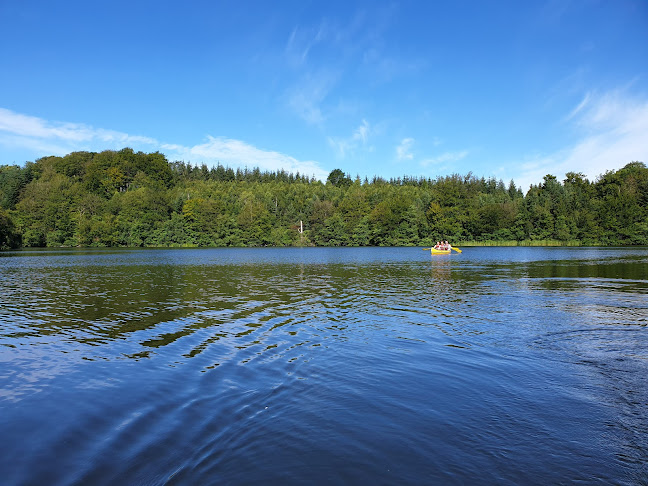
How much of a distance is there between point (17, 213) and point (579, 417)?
136260 mm

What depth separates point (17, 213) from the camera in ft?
367

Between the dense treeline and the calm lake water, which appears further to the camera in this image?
the dense treeline

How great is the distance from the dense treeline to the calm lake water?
344 ft

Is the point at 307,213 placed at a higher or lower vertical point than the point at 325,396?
higher

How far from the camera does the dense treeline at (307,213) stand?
112688 millimetres

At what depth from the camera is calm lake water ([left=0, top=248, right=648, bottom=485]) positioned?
5.76 metres

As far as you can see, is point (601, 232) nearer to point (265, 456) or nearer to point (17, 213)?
point (265, 456)

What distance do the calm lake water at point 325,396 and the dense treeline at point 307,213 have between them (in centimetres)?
10492

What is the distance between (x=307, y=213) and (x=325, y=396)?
133 metres

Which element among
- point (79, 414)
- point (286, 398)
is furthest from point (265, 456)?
point (79, 414)

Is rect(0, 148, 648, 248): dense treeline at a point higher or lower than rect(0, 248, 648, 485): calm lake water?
higher

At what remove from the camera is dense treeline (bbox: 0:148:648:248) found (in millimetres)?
112688

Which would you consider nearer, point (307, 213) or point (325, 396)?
point (325, 396)

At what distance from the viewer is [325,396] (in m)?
8.38
